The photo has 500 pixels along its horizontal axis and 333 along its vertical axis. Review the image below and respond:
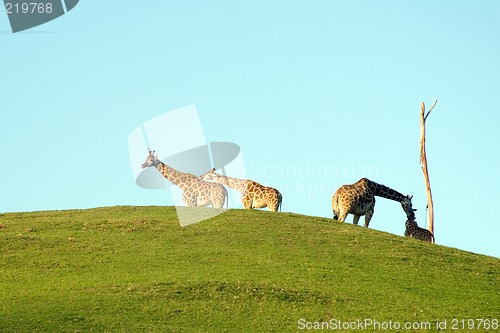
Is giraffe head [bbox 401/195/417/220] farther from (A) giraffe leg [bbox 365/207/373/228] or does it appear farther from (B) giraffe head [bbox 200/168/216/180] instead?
(B) giraffe head [bbox 200/168/216/180]

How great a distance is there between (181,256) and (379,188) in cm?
1226

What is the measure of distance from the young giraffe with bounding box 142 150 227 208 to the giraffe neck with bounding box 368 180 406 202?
631 cm

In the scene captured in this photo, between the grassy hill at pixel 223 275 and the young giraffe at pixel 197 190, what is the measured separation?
1104mm

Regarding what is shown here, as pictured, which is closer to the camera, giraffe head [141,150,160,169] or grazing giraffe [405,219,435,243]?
grazing giraffe [405,219,435,243]

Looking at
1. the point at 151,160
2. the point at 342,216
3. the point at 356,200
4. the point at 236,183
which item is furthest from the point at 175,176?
the point at 356,200

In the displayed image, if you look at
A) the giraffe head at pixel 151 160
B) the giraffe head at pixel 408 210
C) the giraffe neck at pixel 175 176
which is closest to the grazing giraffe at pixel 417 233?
the giraffe head at pixel 408 210

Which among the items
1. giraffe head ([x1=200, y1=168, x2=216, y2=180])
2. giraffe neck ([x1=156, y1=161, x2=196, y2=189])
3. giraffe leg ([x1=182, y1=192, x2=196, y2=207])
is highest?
giraffe neck ([x1=156, y1=161, x2=196, y2=189])

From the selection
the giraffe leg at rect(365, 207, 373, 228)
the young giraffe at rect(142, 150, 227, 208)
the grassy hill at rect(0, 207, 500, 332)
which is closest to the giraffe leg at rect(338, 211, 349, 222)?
the giraffe leg at rect(365, 207, 373, 228)

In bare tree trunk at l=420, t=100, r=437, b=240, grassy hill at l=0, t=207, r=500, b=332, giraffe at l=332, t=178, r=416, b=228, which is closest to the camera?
grassy hill at l=0, t=207, r=500, b=332

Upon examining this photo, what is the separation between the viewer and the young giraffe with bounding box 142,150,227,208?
143 ft

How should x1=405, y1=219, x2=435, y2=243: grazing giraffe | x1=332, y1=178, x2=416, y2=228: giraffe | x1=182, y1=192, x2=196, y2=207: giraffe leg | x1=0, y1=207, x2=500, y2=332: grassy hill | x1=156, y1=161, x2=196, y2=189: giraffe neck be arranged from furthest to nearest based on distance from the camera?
x1=405, y1=219, x2=435, y2=243: grazing giraffe, x1=156, y1=161, x2=196, y2=189: giraffe neck, x1=332, y1=178, x2=416, y2=228: giraffe, x1=182, y1=192, x2=196, y2=207: giraffe leg, x1=0, y1=207, x2=500, y2=332: grassy hill

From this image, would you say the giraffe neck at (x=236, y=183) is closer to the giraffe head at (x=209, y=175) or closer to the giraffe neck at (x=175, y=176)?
the giraffe head at (x=209, y=175)

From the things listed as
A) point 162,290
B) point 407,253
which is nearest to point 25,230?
point 162,290

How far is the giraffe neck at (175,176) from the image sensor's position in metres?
44.9
